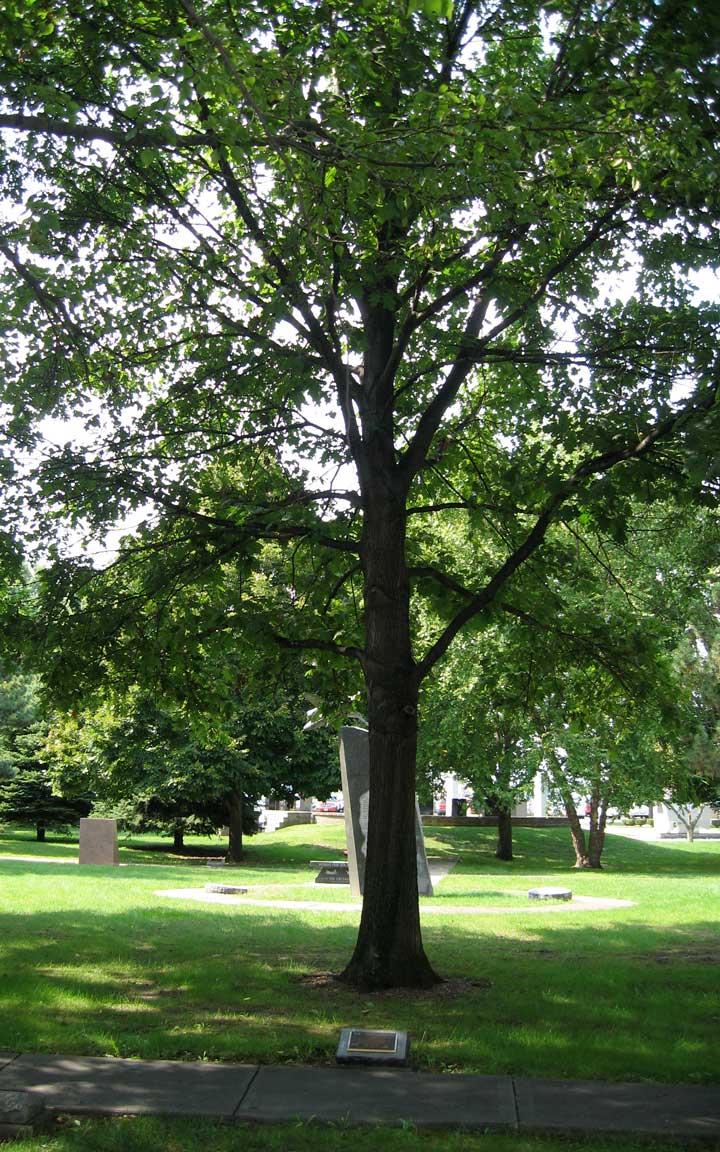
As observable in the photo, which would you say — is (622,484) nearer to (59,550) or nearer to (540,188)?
(540,188)

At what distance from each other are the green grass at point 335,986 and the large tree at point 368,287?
3.44ft

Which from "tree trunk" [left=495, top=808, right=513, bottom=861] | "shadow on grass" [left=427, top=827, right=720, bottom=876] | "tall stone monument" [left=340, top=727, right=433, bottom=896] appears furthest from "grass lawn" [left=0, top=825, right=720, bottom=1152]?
"tree trunk" [left=495, top=808, right=513, bottom=861]

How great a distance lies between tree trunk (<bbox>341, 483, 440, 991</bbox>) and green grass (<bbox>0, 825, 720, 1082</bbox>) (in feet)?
1.16

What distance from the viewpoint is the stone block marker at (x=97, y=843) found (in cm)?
2511

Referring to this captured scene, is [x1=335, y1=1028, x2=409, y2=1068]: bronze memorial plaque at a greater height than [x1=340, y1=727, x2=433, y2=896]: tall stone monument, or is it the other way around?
[x1=340, y1=727, x2=433, y2=896]: tall stone monument

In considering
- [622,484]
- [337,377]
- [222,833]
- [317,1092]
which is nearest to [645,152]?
[622,484]

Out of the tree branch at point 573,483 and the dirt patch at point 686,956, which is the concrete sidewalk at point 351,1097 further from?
the dirt patch at point 686,956

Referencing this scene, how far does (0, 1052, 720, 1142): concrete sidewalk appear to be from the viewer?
552cm

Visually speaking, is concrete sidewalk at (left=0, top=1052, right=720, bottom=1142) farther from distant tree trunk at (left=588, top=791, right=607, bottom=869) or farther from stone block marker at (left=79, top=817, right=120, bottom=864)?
distant tree trunk at (left=588, top=791, right=607, bottom=869)

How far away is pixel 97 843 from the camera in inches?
991

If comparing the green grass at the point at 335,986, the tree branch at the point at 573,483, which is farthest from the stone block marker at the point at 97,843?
the tree branch at the point at 573,483

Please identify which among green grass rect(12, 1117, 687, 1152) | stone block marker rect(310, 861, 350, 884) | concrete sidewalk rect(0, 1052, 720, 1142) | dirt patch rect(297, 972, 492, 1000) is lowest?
green grass rect(12, 1117, 687, 1152)

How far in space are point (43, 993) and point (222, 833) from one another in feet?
127

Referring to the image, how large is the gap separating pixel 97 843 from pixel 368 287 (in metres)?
18.9
